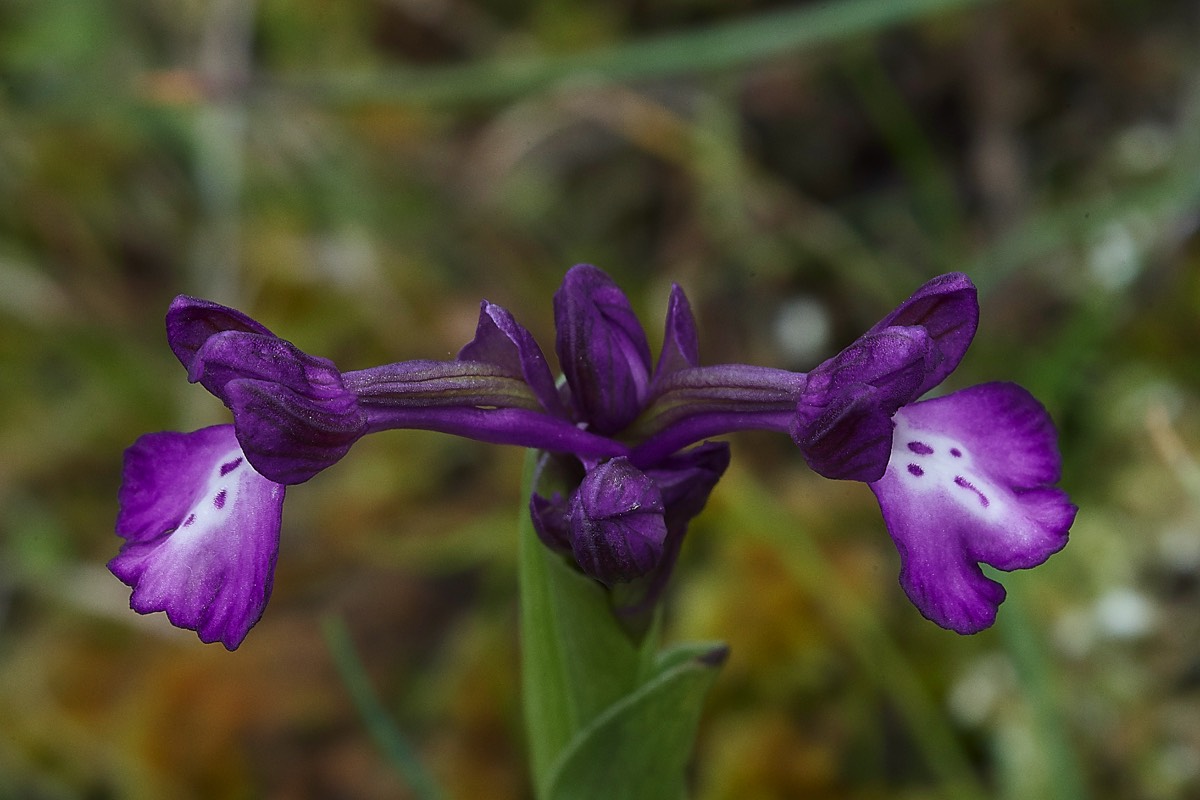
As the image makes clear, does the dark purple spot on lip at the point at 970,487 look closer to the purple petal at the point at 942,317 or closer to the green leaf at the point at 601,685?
the purple petal at the point at 942,317

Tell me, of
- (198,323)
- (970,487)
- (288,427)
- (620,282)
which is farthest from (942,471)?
(620,282)

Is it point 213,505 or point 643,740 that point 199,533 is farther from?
point 643,740

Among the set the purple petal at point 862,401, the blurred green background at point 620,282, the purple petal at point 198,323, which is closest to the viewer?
the purple petal at point 862,401

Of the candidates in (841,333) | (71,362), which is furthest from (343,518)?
(841,333)

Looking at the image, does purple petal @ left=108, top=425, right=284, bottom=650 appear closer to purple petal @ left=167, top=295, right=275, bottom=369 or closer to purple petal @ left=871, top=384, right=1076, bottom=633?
purple petal @ left=167, top=295, right=275, bottom=369

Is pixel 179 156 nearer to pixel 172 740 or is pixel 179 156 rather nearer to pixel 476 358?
A: pixel 172 740

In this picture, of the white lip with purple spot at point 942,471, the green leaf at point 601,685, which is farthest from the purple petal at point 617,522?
the white lip with purple spot at point 942,471
